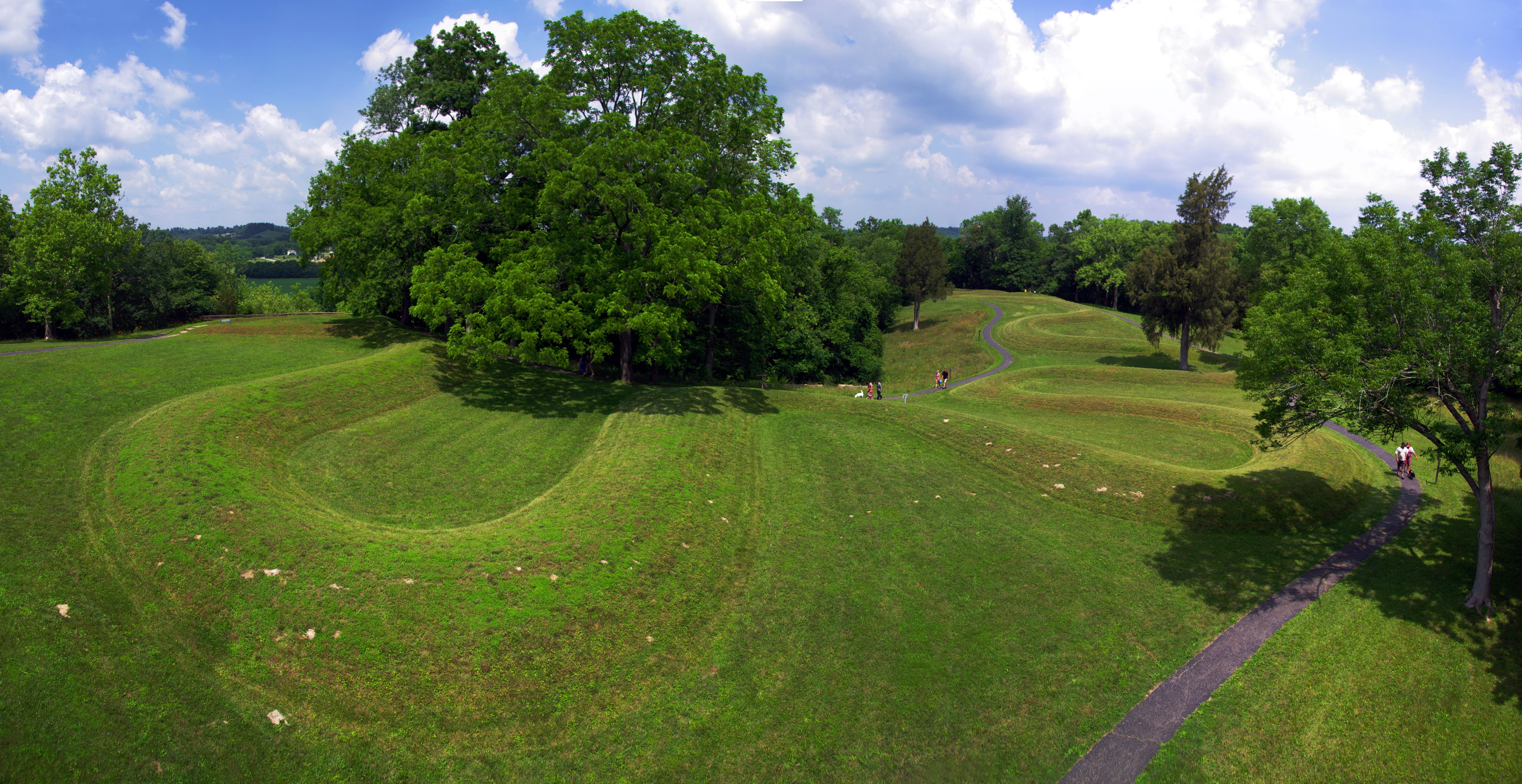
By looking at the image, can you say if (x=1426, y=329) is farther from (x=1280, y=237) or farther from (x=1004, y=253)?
(x=1004, y=253)

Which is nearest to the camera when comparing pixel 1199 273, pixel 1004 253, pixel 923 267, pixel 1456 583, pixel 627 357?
pixel 1456 583

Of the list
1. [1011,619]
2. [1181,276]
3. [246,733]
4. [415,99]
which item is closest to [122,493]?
[246,733]

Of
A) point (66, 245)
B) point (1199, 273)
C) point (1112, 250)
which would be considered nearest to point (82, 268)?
point (66, 245)

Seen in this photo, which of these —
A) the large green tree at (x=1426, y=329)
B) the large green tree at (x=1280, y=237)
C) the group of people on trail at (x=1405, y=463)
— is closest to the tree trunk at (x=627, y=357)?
the large green tree at (x=1426, y=329)

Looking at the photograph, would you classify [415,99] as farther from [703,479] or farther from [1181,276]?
[1181,276]

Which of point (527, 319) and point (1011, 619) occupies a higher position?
point (527, 319)

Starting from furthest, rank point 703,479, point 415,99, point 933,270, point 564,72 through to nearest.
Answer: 1. point 933,270
2. point 415,99
3. point 564,72
4. point 703,479
